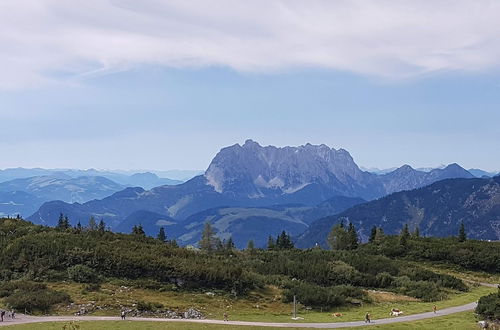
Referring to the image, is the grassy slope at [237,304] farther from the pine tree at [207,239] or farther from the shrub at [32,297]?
the pine tree at [207,239]

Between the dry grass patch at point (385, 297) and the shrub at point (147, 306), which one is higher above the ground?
the shrub at point (147, 306)

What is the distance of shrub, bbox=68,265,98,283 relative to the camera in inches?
2682

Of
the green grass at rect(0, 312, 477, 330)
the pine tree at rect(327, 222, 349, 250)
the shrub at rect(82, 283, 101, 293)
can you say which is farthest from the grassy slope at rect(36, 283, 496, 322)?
the pine tree at rect(327, 222, 349, 250)

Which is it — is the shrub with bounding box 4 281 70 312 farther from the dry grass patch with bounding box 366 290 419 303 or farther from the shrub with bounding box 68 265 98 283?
the dry grass patch with bounding box 366 290 419 303

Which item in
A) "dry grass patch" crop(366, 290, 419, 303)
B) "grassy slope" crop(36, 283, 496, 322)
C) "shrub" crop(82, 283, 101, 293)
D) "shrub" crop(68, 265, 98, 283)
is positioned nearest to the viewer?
"grassy slope" crop(36, 283, 496, 322)

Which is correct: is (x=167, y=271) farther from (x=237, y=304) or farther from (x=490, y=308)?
(x=490, y=308)

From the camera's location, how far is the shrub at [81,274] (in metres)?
68.1

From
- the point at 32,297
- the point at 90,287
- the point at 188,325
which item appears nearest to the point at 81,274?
the point at 90,287

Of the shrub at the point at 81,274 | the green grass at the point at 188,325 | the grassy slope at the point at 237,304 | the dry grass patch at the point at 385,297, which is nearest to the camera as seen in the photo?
the green grass at the point at 188,325

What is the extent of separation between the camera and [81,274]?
68.5 metres

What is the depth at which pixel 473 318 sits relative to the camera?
2228 inches

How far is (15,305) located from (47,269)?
15.5 metres

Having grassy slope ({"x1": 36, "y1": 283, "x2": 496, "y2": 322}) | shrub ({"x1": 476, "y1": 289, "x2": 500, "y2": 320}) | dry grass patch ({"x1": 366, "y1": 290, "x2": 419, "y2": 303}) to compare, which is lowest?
dry grass patch ({"x1": 366, "y1": 290, "x2": 419, "y2": 303})

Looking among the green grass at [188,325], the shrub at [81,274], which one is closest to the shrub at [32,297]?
the shrub at [81,274]
